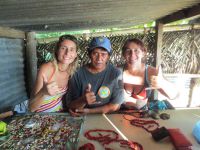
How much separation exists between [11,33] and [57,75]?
84.3 inches

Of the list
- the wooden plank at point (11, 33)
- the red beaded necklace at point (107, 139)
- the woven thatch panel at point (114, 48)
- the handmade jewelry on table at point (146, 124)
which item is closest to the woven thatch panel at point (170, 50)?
the woven thatch panel at point (114, 48)

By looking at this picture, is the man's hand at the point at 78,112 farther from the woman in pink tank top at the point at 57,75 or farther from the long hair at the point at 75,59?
the long hair at the point at 75,59

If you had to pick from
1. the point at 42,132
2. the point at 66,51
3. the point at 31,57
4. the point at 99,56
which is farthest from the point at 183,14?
the point at 31,57

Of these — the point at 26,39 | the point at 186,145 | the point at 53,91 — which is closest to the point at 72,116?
the point at 53,91

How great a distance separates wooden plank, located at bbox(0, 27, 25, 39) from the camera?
4.04 meters

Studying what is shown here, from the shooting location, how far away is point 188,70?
5.61 m

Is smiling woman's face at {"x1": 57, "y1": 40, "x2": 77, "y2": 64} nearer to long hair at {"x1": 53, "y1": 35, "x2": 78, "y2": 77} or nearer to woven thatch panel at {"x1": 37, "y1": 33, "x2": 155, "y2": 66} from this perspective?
long hair at {"x1": 53, "y1": 35, "x2": 78, "y2": 77}

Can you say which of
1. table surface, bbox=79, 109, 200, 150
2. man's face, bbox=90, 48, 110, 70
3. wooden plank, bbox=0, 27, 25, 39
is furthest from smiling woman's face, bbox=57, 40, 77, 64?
wooden plank, bbox=0, 27, 25, 39

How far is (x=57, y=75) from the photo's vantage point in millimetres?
2898

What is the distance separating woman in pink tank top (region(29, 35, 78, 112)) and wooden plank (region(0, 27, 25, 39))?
1.78 m

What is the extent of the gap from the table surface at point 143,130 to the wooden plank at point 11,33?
2799 mm

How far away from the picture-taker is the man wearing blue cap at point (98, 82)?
100 inches

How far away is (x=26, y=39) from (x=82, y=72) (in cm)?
306

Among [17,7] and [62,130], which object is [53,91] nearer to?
[62,130]
